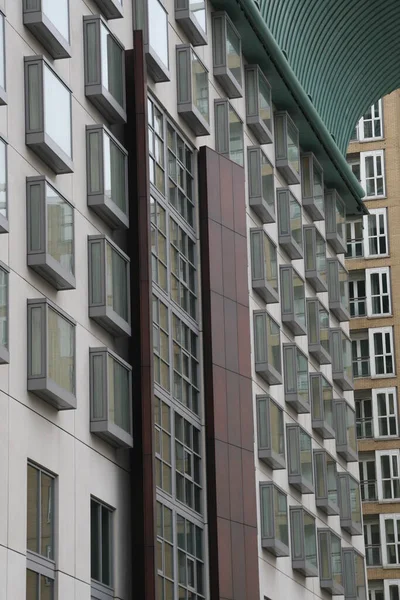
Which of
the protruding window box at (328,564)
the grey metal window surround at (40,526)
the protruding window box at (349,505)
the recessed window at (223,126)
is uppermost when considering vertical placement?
the recessed window at (223,126)

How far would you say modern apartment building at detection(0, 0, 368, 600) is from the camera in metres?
28.4

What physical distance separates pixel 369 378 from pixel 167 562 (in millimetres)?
48194

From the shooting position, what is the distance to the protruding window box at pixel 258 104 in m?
45.7

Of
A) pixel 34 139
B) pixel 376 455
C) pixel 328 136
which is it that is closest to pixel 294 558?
pixel 328 136

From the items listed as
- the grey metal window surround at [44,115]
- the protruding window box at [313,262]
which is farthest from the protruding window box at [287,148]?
the grey metal window surround at [44,115]

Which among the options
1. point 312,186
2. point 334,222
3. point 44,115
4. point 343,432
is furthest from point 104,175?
point 334,222

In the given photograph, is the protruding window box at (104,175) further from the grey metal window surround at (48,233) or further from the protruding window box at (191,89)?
the protruding window box at (191,89)

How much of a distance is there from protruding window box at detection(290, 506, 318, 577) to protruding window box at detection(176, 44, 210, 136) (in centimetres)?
1242

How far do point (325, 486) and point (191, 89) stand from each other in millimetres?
15644

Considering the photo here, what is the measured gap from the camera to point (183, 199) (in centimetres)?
3869

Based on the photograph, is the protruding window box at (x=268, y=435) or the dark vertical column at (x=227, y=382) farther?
the protruding window box at (x=268, y=435)

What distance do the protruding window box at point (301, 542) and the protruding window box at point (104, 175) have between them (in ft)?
48.3

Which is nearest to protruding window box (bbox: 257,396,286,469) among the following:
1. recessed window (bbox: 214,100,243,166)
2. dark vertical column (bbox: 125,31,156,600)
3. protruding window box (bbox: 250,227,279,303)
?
protruding window box (bbox: 250,227,279,303)

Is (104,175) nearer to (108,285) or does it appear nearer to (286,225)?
(108,285)
